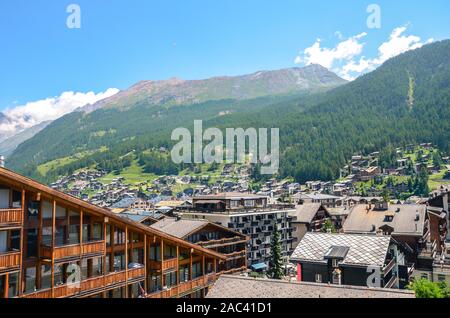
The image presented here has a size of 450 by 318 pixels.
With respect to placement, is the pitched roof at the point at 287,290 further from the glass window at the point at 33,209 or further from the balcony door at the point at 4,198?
the balcony door at the point at 4,198

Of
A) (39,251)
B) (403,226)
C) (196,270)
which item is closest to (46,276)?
(39,251)

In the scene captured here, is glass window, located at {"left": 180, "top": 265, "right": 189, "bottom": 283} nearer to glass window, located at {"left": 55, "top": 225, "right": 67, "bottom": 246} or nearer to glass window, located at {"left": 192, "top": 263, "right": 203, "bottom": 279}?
glass window, located at {"left": 192, "top": 263, "right": 203, "bottom": 279}

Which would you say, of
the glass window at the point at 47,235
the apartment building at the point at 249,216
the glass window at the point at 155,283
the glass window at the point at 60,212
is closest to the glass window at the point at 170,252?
the glass window at the point at 155,283

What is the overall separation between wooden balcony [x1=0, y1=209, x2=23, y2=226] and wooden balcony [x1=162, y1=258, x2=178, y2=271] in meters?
11.6

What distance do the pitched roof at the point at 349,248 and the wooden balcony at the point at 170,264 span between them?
15260 mm

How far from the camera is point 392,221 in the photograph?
67000mm

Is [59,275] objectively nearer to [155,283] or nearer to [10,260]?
[10,260]

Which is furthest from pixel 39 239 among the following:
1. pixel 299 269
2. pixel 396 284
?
pixel 396 284

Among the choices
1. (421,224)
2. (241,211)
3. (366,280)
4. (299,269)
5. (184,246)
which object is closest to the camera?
(184,246)

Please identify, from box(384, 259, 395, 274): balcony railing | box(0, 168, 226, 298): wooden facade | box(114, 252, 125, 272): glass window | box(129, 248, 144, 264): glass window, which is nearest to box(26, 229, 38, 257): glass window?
box(0, 168, 226, 298): wooden facade

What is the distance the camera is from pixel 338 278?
40.8 meters

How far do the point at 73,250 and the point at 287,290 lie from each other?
39.9 feet
